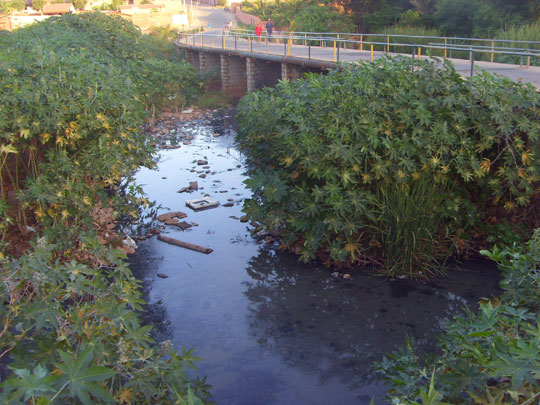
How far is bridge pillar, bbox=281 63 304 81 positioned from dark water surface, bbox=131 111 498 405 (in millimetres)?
12188

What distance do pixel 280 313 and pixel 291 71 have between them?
1529 cm

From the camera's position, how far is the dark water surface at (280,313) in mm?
5438

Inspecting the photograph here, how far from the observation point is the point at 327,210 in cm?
721

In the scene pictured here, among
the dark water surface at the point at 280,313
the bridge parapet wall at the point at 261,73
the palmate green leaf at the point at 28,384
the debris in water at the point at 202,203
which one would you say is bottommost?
the dark water surface at the point at 280,313

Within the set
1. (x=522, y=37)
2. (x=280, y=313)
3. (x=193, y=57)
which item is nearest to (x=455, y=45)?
(x=522, y=37)

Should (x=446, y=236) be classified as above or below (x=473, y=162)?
below

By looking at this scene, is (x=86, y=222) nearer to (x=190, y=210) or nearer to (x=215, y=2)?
(x=190, y=210)

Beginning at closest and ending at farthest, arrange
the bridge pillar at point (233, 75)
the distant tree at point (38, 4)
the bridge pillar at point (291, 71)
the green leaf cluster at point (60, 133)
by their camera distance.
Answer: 1. the green leaf cluster at point (60, 133)
2. the bridge pillar at point (291, 71)
3. the bridge pillar at point (233, 75)
4. the distant tree at point (38, 4)

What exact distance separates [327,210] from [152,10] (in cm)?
5892

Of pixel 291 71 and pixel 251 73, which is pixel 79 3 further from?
pixel 291 71

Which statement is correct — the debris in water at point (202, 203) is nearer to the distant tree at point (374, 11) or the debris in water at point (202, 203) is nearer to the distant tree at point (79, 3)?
the distant tree at point (374, 11)

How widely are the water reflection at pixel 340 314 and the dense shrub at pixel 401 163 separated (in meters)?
0.39

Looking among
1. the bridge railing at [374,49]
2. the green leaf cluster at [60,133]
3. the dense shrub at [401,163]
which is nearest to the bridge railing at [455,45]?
the bridge railing at [374,49]

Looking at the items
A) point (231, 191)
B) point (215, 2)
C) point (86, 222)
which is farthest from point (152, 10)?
point (86, 222)
